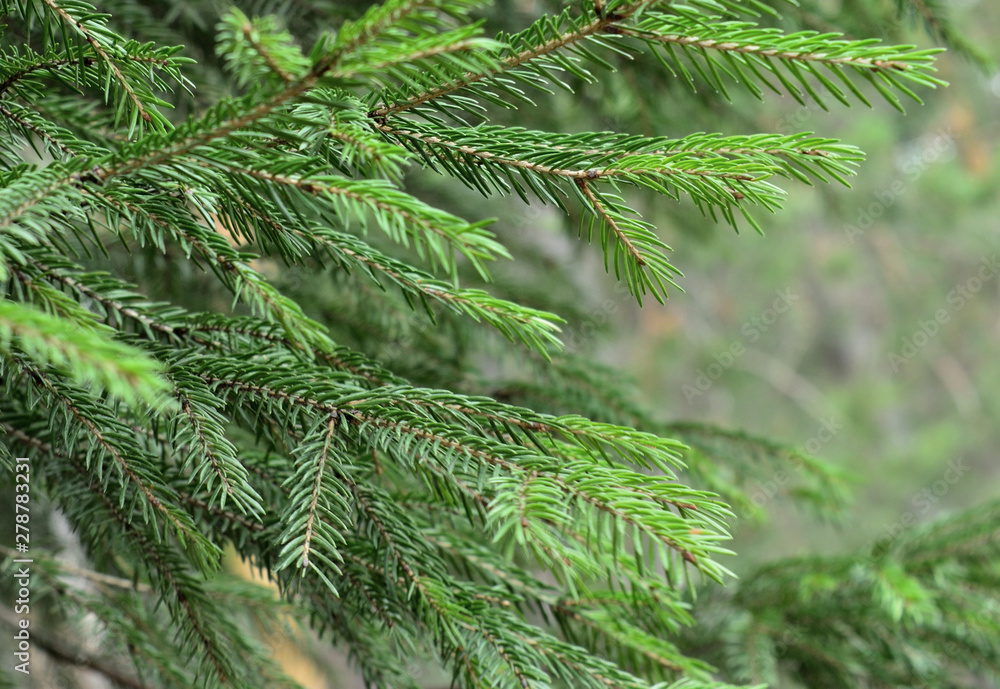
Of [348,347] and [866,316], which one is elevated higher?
[866,316]

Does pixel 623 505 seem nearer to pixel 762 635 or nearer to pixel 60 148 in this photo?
pixel 60 148

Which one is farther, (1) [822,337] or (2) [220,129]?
(1) [822,337]

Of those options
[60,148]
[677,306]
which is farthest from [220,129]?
[677,306]

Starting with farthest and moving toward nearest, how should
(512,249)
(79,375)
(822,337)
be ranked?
(822,337), (512,249), (79,375)

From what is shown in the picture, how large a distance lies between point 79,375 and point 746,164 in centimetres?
51

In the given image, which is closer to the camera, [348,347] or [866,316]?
[348,347]

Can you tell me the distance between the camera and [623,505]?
0.53 m

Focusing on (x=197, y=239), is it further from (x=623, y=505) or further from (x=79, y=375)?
(x=623, y=505)

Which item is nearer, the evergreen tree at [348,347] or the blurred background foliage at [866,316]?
the evergreen tree at [348,347]

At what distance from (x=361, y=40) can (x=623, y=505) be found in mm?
385

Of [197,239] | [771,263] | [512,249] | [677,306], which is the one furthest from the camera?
[677,306]

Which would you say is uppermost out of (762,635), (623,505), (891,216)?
(891,216)

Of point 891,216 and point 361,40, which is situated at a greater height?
point 891,216

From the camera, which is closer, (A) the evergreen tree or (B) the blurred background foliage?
(A) the evergreen tree
